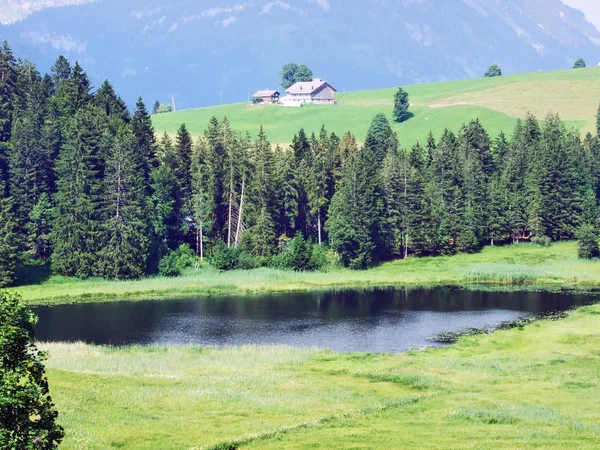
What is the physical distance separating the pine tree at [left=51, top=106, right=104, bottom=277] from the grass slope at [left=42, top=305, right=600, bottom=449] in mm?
42100

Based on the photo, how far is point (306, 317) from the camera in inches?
3440

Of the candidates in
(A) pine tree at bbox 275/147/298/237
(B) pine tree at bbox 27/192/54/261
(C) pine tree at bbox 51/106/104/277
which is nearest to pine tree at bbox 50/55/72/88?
(C) pine tree at bbox 51/106/104/277

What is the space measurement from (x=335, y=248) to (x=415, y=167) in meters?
26.9

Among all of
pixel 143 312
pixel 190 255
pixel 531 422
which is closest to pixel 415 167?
pixel 190 255

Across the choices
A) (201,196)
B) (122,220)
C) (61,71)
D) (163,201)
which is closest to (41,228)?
(122,220)

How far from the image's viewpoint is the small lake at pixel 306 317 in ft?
251

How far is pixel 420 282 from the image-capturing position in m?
111

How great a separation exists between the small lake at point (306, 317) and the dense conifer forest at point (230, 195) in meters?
17.6

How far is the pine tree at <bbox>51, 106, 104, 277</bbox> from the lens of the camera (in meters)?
111

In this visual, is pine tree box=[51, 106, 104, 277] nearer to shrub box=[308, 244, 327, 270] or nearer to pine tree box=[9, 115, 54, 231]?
pine tree box=[9, 115, 54, 231]

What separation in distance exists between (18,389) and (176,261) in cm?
8821

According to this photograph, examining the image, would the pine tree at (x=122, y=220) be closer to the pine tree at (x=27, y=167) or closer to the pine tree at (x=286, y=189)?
the pine tree at (x=27, y=167)

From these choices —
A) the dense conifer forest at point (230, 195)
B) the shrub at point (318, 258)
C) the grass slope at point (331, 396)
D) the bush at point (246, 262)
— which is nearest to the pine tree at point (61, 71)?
the dense conifer forest at point (230, 195)

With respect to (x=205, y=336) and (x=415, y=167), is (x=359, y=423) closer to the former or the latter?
(x=205, y=336)
